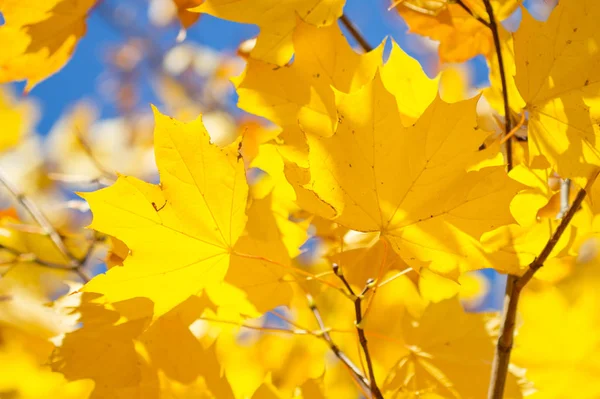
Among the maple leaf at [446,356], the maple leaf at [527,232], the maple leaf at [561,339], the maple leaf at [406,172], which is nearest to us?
the maple leaf at [406,172]

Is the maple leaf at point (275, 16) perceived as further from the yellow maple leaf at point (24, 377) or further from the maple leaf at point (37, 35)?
the yellow maple leaf at point (24, 377)

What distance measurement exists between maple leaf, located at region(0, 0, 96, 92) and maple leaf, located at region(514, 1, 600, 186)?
70 centimetres

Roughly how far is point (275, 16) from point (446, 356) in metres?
0.59

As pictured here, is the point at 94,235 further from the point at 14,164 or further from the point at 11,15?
the point at 14,164

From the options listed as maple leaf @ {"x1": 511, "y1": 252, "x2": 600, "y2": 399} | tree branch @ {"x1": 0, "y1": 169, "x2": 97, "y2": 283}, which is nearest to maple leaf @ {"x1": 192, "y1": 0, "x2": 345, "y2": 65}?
tree branch @ {"x1": 0, "y1": 169, "x2": 97, "y2": 283}

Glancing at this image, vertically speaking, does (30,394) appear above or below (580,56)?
below

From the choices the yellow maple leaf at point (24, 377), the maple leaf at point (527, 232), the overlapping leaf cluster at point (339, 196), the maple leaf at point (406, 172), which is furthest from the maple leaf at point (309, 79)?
the yellow maple leaf at point (24, 377)

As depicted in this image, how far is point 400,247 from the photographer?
660 millimetres

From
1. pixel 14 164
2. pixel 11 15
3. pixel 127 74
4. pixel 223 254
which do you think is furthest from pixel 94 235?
pixel 127 74

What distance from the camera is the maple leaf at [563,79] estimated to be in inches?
27.1

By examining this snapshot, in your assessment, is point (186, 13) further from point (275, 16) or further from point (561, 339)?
point (561, 339)

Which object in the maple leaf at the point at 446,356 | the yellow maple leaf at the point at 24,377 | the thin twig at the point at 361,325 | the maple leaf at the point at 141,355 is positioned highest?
the thin twig at the point at 361,325

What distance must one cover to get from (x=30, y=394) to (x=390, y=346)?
0.97 metres

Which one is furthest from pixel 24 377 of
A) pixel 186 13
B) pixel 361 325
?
pixel 361 325
